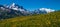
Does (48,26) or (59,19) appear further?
(59,19)

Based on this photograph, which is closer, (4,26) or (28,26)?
(28,26)

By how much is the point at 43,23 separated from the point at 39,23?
0.26 m

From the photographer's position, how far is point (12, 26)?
34.9 ft

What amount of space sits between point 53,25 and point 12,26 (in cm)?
258

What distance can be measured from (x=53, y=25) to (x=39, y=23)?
0.93 metres

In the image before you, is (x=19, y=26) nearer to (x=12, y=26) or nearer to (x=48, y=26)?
(x=12, y=26)

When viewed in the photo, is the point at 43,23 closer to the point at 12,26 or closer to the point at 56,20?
the point at 56,20

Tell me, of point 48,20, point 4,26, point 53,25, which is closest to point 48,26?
point 53,25

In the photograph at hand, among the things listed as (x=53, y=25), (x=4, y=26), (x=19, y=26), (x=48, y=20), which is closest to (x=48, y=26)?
(x=53, y=25)

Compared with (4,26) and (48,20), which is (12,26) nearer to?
(4,26)

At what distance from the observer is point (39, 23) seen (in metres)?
10.9

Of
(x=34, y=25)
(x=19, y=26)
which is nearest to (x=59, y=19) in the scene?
(x=34, y=25)

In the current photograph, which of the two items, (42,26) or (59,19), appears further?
(59,19)

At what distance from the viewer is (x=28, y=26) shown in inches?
414
